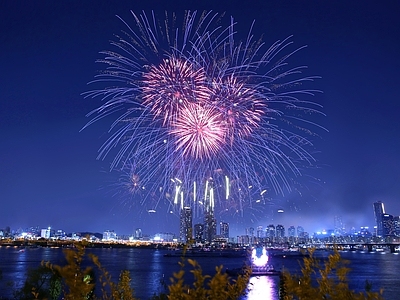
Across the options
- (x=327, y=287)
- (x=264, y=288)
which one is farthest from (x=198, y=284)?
(x=264, y=288)

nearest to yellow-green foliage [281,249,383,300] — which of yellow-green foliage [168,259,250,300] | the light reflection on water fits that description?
yellow-green foliage [168,259,250,300]

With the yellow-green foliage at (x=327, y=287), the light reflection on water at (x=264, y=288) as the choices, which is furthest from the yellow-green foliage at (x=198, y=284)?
the light reflection on water at (x=264, y=288)

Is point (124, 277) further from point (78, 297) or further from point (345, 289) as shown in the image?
point (345, 289)

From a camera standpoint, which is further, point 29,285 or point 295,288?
point 29,285

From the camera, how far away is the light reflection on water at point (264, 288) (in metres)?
42.3

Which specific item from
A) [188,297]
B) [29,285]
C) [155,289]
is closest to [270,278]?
[155,289]

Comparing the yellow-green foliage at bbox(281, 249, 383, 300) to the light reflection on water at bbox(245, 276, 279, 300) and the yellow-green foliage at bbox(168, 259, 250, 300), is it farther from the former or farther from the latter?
the light reflection on water at bbox(245, 276, 279, 300)

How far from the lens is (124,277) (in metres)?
8.99

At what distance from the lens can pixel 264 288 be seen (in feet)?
163

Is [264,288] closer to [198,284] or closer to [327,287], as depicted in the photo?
[327,287]

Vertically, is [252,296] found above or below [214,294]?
below

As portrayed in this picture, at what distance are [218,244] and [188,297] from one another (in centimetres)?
19847

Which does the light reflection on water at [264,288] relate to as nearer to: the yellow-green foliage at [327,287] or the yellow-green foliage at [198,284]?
the yellow-green foliage at [327,287]

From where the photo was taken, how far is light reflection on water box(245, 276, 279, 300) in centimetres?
4231
